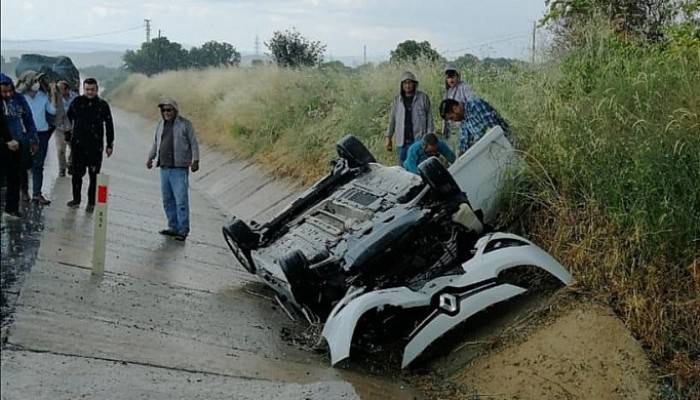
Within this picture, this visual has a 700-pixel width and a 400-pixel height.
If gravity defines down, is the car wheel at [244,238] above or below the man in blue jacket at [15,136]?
below

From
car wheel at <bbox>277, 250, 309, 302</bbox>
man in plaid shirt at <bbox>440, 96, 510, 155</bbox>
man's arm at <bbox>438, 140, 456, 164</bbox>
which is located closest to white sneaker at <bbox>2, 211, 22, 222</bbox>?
car wheel at <bbox>277, 250, 309, 302</bbox>

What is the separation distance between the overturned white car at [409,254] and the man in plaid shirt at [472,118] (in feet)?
2.01

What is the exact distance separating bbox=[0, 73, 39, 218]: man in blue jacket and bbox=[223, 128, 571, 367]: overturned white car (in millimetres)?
3278

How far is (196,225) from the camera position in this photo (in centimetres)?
1337

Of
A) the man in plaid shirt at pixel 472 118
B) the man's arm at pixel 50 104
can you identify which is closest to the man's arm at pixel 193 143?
the man in plaid shirt at pixel 472 118

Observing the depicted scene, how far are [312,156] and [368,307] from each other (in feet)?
30.0

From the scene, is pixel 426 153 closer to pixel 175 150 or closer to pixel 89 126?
pixel 175 150

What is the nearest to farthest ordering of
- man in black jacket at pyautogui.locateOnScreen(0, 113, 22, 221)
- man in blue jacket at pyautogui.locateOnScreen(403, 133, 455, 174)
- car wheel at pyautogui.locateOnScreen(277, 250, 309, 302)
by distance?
car wheel at pyautogui.locateOnScreen(277, 250, 309, 302), man in blue jacket at pyautogui.locateOnScreen(403, 133, 455, 174), man in black jacket at pyautogui.locateOnScreen(0, 113, 22, 221)

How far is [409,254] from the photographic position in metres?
7.12

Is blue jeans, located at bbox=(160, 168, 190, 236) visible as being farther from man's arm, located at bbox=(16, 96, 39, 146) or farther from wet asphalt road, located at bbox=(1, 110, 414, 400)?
man's arm, located at bbox=(16, 96, 39, 146)

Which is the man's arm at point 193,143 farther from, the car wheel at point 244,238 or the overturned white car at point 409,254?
the overturned white car at point 409,254

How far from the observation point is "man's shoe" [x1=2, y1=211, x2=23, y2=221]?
1008cm

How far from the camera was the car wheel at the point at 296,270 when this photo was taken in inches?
278

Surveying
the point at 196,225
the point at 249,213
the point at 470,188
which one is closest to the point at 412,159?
the point at 470,188
